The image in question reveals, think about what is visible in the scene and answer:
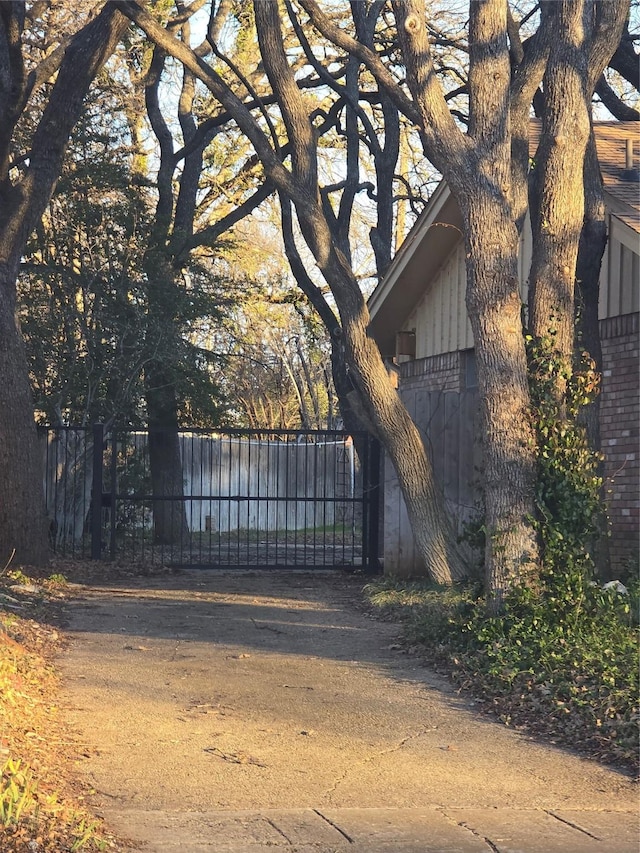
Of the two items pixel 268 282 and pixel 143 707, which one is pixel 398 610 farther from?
pixel 268 282

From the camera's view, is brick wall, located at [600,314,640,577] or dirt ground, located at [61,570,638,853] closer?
dirt ground, located at [61,570,638,853]

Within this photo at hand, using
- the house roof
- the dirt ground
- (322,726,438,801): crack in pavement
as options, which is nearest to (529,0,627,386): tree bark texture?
the house roof

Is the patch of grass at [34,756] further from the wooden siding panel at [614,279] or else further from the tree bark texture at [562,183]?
the wooden siding panel at [614,279]

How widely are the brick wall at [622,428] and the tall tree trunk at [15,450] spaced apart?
703 cm

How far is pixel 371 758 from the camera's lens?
609cm

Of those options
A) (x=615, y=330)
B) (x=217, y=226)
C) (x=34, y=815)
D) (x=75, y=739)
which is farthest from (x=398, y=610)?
(x=217, y=226)

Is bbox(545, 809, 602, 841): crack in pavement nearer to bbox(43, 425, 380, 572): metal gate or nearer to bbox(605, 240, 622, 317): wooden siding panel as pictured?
bbox(605, 240, 622, 317): wooden siding panel

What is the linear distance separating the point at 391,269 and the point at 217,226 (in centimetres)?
677

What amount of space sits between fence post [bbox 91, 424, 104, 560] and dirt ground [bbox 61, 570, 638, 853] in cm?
498

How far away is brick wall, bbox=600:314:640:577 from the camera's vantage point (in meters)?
11.5

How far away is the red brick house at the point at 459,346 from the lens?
38.0 feet

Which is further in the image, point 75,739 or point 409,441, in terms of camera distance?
point 409,441

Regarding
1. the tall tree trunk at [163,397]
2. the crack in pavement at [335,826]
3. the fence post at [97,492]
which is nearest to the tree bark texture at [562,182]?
the crack in pavement at [335,826]

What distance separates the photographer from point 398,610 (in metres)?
11.2
